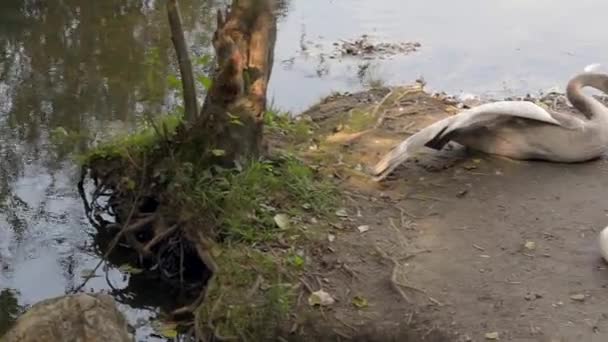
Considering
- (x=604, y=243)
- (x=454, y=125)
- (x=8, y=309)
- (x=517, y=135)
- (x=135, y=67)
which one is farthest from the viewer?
(x=135, y=67)

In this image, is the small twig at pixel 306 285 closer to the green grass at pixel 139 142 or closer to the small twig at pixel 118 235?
the small twig at pixel 118 235

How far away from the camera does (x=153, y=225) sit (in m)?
5.85

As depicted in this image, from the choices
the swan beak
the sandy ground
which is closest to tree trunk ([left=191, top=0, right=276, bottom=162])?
the sandy ground

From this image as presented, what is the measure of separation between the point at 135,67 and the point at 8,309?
12.0ft

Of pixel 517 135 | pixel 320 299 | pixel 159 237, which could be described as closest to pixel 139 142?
pixel 159 237

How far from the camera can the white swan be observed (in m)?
6.33

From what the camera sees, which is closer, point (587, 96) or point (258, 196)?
point (258, 196)

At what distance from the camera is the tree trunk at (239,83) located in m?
5.82

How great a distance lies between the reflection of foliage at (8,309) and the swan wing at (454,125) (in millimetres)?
2238

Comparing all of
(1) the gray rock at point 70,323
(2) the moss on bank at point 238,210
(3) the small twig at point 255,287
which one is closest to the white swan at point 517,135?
(2) the moss on bank at point 238,210

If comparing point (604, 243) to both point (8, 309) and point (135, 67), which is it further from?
point (135, 67)

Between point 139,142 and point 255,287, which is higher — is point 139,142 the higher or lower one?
the higher one

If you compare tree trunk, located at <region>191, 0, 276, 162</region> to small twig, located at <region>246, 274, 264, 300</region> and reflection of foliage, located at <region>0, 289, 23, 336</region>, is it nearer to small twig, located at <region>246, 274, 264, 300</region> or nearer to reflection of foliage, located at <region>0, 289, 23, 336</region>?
small twig, located at <region>246, 274, 264, 300</region>

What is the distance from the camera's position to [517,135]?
6445 mm
